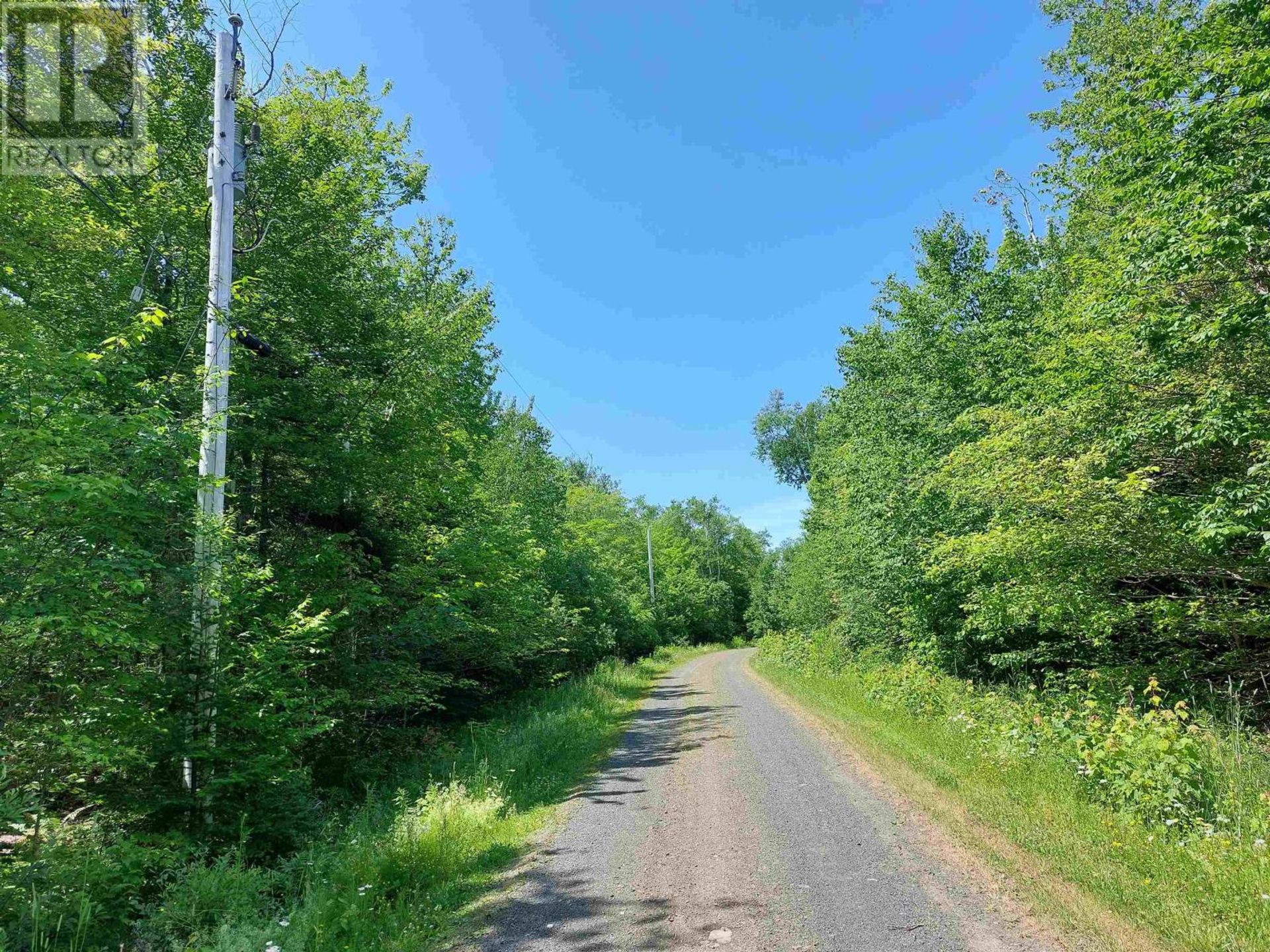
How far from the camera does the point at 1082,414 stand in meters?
9.15

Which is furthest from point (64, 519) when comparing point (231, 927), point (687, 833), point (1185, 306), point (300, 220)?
point (1185, 306)

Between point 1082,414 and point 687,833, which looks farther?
point 1082,414

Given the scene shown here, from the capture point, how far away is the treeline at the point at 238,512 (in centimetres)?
457

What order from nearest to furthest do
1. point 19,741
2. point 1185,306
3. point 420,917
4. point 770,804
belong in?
point 420,917
point 19,741
point 770,804
point 1185,306

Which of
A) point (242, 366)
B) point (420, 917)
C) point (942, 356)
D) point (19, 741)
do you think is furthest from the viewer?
point (942, 356)

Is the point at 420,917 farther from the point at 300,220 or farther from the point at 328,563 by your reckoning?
the point at 300,220

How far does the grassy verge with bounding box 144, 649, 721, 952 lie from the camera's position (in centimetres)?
404

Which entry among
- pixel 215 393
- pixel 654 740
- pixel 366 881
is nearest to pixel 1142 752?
pixel 366 881

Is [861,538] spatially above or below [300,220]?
below

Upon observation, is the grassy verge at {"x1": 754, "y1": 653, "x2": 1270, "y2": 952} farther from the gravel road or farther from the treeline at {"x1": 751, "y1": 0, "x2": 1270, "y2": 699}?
the treeline at {"x1": 751, "y1": 0, "x2": 1270, "y2": 699}

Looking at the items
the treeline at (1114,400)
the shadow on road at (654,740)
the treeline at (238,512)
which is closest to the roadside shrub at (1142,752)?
the treeline at (1114,400)

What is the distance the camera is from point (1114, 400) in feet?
29.1

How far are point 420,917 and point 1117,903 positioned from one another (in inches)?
179

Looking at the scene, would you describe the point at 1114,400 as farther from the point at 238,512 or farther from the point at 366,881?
the point at 238,512
